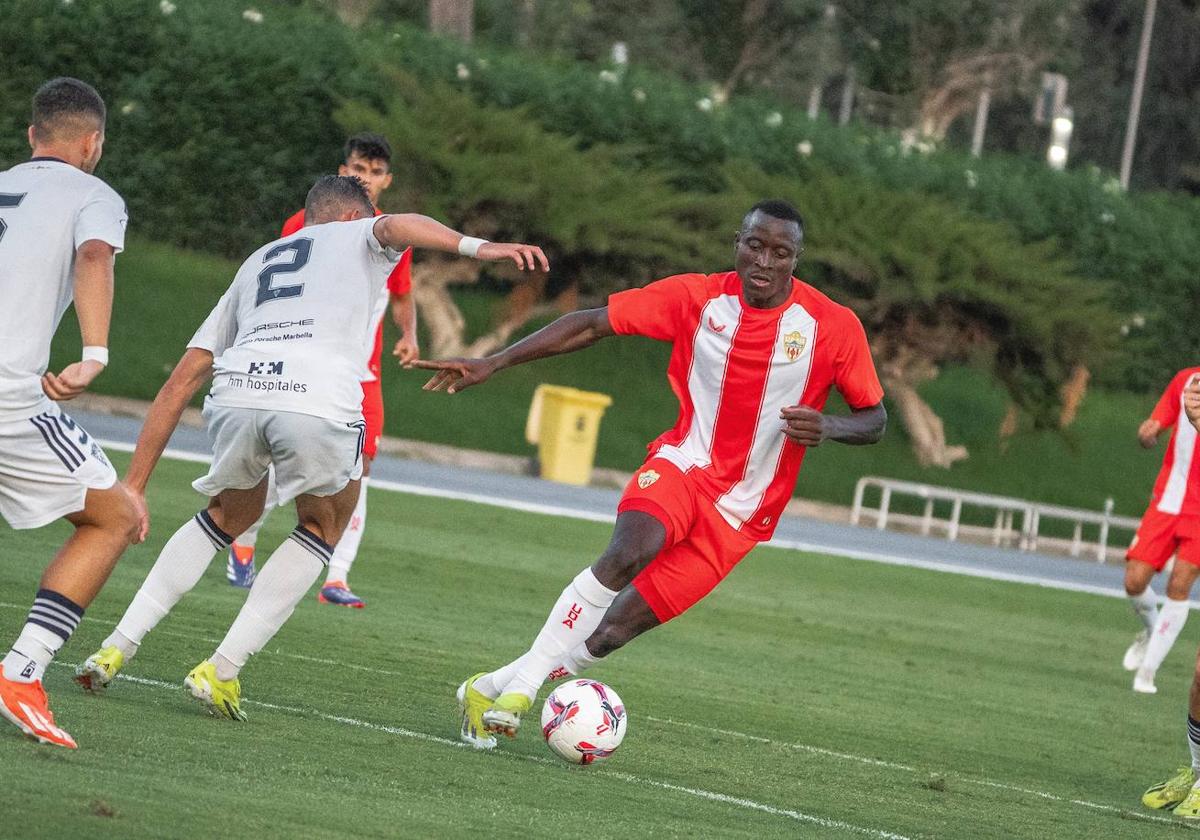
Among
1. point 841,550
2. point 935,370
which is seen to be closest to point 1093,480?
point 935,370

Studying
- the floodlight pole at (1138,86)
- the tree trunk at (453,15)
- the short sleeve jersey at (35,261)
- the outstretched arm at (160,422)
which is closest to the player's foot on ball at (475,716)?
the outstretched arm at (160,422)

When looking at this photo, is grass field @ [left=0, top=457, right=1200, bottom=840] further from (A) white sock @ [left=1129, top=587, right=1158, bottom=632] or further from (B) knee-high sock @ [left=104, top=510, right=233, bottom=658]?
(A) white sock @ [left=1129, top=587, right=1158, bottom=632]

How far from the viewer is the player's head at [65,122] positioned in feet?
21.1

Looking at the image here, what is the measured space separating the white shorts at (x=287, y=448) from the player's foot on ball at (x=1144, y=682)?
7.76 m

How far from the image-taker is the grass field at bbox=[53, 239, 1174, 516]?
1128 inches

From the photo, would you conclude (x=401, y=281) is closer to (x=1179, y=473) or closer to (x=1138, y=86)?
(x=1179, y=473)

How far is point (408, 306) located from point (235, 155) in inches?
802

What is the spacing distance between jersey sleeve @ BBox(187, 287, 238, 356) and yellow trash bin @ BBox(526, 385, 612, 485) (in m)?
18.6

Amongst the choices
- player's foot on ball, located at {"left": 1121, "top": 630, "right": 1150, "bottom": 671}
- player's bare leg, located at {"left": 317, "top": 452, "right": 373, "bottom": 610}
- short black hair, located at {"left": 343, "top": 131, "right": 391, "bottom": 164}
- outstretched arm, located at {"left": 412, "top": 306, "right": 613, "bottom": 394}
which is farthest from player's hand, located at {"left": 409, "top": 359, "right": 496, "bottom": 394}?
player's foot on ball, located at {"left": 1121, "top": 630, "right": 1150, "bottom": 671}

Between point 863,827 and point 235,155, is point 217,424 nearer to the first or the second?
point 863,827

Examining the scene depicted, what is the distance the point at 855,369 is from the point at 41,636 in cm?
348

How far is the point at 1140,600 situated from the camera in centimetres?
1401

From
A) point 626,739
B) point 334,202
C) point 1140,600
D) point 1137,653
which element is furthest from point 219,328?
point 1137,653

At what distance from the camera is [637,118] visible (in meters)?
33.0
